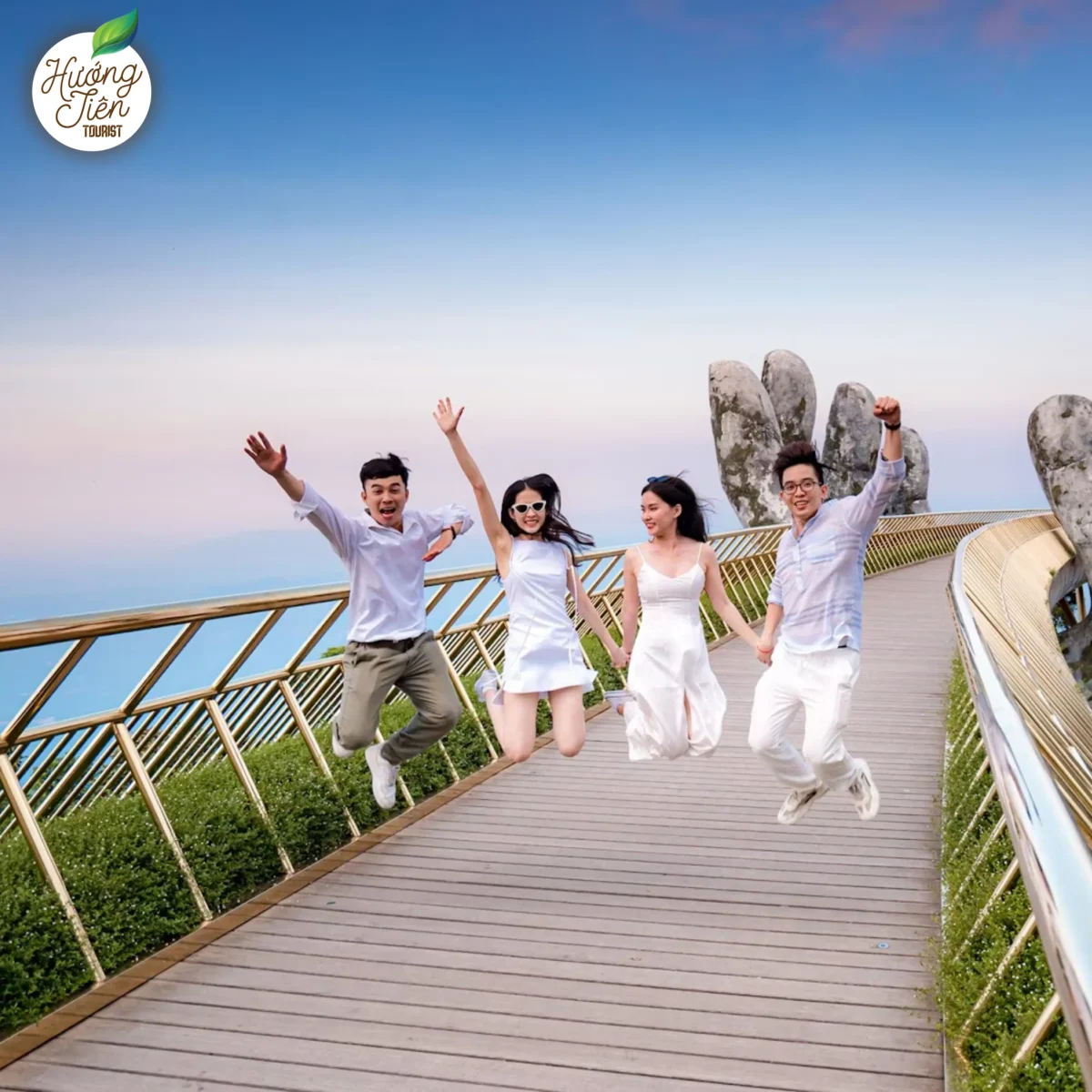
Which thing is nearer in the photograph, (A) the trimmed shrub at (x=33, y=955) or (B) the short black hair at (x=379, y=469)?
(A) the trimmed shrub at (x=33, y=955)

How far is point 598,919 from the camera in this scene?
4613 millimetres

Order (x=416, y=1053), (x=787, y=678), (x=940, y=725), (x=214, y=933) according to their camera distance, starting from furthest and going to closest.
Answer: (x=940, y=725), (x=787, y=678), (x=214, y=933), (x=416, y=1053)

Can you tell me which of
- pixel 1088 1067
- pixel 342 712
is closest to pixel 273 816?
A: pixel 342 712

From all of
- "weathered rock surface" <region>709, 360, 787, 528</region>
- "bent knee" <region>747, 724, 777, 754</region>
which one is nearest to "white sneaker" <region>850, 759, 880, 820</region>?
"bent knee" <region>747, 724, 777, 754</region>

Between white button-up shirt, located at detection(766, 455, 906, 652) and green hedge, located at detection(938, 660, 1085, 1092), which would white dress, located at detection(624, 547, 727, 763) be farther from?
green hedge, located at detection(938, 660, 1085, 1092)

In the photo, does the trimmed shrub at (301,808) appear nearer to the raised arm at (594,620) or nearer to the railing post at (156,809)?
the railing post at (156,809)

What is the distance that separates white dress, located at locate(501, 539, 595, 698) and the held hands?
145 centimetres

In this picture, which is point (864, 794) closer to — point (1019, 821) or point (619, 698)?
point (619, 698)

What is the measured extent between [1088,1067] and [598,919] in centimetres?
370

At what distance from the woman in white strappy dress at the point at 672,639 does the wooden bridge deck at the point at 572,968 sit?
1.92ft

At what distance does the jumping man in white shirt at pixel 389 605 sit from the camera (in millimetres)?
5230

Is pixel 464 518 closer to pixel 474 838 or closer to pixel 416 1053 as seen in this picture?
pixel 474 838

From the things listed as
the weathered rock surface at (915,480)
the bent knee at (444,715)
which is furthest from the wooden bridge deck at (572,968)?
the weathered rock surface at (915,480)

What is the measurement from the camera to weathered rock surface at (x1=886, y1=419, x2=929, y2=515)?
36.4m
